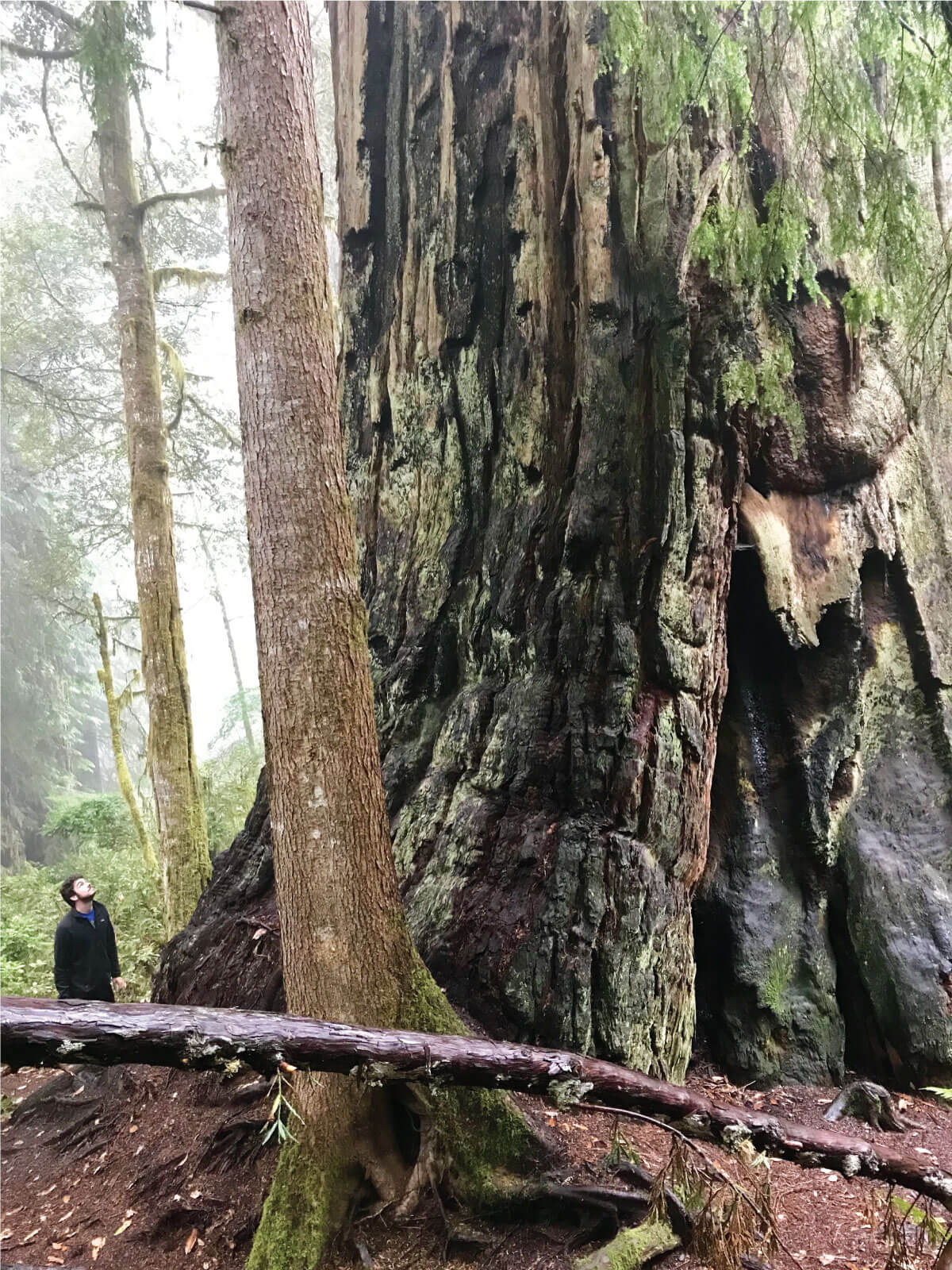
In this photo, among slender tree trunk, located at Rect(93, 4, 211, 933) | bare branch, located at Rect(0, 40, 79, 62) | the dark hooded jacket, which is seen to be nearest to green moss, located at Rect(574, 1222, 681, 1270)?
the dark hooded jacket

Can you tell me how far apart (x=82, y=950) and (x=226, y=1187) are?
2.52 m

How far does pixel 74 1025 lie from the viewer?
187 centimetres

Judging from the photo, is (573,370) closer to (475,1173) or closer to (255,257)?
(255,257)

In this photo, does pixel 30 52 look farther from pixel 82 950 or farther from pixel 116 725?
pixel 82 950

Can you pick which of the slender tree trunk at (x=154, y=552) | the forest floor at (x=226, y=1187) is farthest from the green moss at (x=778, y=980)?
the slender tree trunk at (x=154, y=552)

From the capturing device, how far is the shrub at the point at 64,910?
27.8 feet

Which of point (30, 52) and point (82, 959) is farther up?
point (30, 52)

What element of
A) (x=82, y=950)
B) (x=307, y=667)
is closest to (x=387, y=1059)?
(x=307, y=667)

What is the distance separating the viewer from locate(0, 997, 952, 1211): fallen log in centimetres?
188

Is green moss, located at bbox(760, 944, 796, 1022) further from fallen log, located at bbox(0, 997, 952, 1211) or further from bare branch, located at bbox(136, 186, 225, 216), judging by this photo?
bare branch, located at bbox(136, 186, 225, 216)

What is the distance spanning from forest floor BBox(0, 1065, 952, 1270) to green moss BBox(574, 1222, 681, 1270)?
60 mm

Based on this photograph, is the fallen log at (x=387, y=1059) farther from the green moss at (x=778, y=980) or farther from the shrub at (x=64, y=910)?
the shrub at (x=64, y=910)

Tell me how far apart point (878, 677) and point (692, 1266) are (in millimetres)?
4290

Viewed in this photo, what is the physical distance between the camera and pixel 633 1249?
2.97 m
